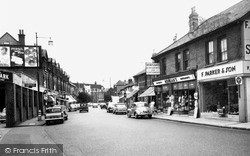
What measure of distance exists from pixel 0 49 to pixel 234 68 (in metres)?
24.0

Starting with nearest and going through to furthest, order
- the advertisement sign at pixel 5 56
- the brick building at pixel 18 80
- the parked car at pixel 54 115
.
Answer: the brick building at pixel 18 80
the parked car at pixel 54 115
the advertisement sign at pixel 5 56

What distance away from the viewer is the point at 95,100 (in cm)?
16325

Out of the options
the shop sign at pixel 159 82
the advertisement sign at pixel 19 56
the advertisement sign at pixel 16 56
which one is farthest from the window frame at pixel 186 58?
the advertisement sign at pixel 16 56

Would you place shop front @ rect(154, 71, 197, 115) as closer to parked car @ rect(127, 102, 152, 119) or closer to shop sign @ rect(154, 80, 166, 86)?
shop sign @ rect(154, 80, 166, 86)

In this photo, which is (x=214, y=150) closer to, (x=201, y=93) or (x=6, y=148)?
(x=6, y=148)

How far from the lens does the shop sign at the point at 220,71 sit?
665 inches

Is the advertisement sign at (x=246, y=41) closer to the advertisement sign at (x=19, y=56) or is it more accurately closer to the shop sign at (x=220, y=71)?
the shop sign at (x=220, y=71)

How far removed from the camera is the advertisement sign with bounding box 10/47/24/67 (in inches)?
1083

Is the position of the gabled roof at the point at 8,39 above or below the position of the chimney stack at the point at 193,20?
above

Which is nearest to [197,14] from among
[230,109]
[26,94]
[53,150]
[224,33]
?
[224,33]

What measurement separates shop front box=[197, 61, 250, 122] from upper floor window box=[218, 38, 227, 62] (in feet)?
2.78

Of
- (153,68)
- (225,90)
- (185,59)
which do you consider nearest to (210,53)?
(225,90)

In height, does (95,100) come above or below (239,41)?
below

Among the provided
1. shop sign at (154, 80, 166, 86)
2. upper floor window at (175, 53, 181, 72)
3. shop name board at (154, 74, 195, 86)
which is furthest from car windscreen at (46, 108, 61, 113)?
upper floor window at (175, 53, 181, 72)
